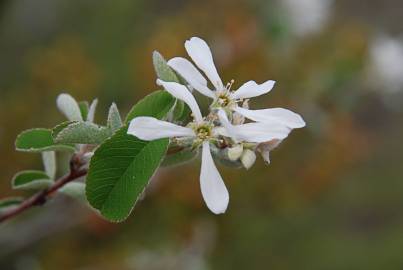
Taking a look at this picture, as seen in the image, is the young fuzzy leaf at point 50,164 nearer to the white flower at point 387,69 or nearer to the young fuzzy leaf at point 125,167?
the young fuzzy leaf at point 125,167

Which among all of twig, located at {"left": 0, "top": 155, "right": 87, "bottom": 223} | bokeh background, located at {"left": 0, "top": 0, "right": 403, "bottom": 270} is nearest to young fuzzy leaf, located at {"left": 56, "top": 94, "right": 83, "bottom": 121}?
twig, located at {"left": 0, "top": 155, "right": 87, "bottom": 223}

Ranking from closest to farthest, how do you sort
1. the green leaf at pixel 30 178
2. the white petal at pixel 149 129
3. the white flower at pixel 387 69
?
the white petal at pixel 149 129
the green leaf at pixel 30 178
the white flower at pixel 387 69

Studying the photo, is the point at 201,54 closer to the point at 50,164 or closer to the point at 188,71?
the point at 188,71

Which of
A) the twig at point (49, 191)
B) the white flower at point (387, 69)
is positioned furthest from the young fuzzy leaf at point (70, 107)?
the white flower at point (387, 69)

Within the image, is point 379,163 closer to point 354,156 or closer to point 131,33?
point 354,156

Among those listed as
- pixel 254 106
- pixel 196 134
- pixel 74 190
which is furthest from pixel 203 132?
pixel 254 106
